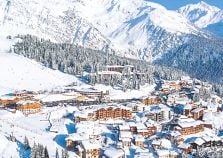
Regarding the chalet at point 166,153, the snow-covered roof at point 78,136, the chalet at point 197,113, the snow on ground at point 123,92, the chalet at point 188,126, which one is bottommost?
the chalet at point 166,153

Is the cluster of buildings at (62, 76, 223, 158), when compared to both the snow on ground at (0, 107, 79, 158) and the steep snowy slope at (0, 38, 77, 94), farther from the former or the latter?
the steep snowy slope at (0, 38, 77, 94)

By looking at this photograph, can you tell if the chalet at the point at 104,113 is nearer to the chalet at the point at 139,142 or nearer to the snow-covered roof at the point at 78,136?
the snow-covered roof at the point at 78,136

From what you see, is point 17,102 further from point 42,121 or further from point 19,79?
point 19,79

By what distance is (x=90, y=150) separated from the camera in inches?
4857

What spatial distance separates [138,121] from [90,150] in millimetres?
23887

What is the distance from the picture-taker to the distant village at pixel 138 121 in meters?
127

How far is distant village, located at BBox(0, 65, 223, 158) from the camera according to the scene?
127000 millimetres

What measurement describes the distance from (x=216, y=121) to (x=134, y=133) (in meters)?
A: 26.9

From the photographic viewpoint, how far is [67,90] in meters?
178

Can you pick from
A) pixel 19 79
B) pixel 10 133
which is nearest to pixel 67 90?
pixel 19 79

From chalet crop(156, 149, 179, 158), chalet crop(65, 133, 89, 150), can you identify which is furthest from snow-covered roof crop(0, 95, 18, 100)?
chalet crop(156, 149, 179, 158)

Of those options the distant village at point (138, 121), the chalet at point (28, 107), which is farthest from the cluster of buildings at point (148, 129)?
the chalet at point (28, 107)

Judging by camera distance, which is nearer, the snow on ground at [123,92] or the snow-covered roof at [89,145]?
the snow-covered roof at [89,145]

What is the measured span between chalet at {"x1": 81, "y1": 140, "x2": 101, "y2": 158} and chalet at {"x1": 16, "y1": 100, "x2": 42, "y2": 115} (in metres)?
29.0
